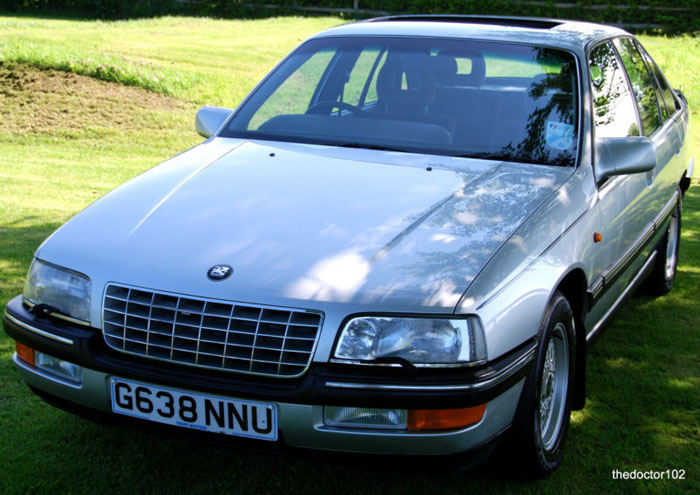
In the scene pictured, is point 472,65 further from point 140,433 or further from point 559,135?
point 140,433

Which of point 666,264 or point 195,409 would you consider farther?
point 666,264

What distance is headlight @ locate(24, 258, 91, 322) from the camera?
299 centimetres

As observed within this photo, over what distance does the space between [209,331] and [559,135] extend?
2018 mm

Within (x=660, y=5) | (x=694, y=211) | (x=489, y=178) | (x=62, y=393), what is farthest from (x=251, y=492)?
(x=660, y=5)

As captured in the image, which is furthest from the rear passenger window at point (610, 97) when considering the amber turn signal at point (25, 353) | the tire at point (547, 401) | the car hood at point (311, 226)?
the amber turn signal at point (25, 353)

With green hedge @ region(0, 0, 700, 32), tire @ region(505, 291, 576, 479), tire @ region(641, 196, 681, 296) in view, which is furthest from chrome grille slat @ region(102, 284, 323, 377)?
green hedge @ region(0, 0, 700, 32)

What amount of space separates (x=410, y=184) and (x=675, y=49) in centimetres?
2075

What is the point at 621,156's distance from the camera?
3.88 metres

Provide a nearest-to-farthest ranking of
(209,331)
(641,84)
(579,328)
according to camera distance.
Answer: (209,331), (579,328), (641,84)

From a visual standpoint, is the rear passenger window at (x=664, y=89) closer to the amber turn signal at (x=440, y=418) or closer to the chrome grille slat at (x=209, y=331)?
the amber turn signal at (x=440, y=418)

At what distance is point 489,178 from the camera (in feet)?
11.8

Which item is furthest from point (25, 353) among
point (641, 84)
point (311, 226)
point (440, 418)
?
point (641, 84)

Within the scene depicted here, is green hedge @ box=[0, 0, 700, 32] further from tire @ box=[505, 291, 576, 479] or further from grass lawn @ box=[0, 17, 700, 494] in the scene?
tire @ box=[505, 291, 576, 479]

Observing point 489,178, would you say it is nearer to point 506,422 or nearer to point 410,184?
point 410,184
